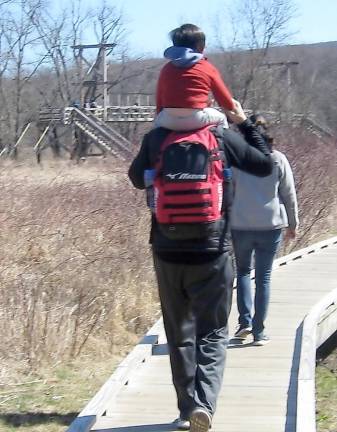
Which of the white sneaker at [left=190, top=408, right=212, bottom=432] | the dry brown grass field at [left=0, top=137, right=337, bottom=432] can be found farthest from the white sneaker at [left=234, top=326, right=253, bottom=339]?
the white sneaker at [left=190, top=408, right=212, bottom=432]

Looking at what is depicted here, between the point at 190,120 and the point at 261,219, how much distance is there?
6.88 feet

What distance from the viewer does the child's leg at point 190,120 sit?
4.49m

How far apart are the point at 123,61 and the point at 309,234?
115ft

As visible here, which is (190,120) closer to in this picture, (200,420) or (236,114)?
(236,114)

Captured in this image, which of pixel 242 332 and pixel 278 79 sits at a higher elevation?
pixel 242 332

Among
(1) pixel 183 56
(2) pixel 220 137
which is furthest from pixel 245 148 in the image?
(1) pixel 183 56

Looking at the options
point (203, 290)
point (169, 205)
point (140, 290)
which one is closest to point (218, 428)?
point (203, 290)

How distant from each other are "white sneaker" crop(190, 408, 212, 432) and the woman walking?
207 cm

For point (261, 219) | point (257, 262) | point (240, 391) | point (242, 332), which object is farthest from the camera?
point (242, 332)

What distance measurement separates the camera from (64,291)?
27.7 feet

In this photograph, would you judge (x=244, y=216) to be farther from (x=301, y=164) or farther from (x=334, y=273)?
(x=301, y=164)

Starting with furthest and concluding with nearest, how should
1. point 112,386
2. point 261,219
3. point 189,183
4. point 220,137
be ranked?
point 261,219
point 112,386
point 220,137
point 189,183

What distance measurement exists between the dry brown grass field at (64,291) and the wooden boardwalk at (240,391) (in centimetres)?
62

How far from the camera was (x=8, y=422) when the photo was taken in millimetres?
6281
